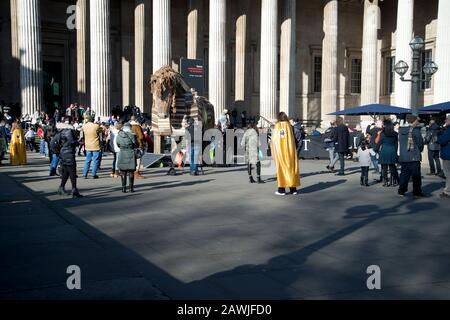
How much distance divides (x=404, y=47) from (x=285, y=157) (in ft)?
70.8

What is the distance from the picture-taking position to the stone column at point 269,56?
97.9ft

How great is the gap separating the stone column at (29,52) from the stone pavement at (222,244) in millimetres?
13986

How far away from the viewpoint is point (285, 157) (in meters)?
11.3

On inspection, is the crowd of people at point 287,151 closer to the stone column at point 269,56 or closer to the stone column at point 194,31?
the stone column at point 269,56

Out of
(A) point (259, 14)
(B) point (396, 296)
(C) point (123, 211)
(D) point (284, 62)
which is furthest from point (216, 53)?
(B) point (396, 296)

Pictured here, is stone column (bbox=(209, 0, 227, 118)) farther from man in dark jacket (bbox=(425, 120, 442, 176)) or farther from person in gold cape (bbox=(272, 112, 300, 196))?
person in gold cape (bbox=(272, 112, 300, 196))

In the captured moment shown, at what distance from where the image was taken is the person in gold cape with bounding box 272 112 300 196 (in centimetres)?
1116

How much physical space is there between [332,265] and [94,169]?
973cm

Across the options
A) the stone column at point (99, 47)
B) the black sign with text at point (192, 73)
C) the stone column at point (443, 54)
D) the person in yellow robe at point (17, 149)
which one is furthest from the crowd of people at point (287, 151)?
the stone column at point (443, 54)

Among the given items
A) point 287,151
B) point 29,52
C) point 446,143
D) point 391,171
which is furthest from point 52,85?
point 446,143

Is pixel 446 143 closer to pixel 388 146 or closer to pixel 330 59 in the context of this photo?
pixel 388 146

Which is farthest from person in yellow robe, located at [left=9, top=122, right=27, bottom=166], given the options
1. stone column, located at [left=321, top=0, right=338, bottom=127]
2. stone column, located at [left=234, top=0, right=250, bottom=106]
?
stone column, located at [left=321, top=0, right=338, bottom=127]

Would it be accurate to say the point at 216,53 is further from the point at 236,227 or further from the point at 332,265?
the point at 332,265

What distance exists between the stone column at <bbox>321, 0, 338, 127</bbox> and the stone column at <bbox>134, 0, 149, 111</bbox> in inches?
501
